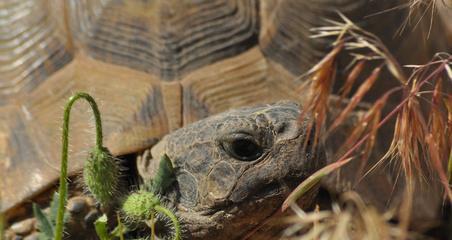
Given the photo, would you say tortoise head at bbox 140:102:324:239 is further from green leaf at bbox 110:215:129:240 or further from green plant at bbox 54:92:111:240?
green plant at bbox 54:92:111:240

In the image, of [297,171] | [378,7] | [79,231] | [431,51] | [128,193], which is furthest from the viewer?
[431,51]

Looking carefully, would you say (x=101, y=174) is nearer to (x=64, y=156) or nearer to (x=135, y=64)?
(x=64, y=156)

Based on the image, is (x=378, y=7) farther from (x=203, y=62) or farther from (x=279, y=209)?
(x=279, y=209)

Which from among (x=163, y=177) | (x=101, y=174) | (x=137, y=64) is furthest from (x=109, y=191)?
(x=137, y=64)

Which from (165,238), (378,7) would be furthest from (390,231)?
(378,7)

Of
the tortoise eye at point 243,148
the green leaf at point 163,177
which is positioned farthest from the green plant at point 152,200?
the tortoise eye at point 243,148

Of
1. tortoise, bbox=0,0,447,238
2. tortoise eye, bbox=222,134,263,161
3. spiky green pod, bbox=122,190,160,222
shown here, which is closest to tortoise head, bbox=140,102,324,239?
tortoise eye, bbox=222,134,263,161
